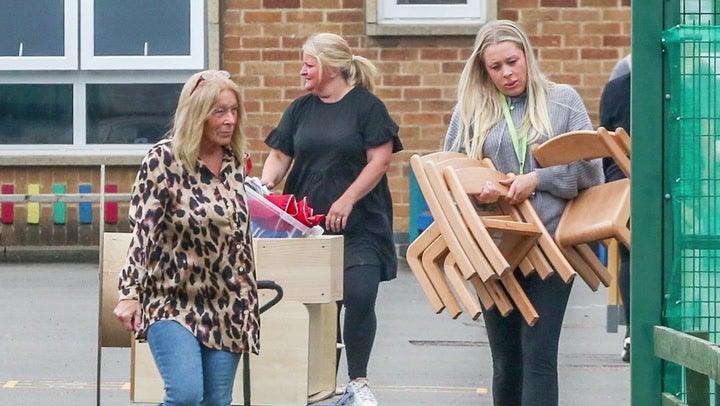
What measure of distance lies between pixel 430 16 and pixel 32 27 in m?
3.82

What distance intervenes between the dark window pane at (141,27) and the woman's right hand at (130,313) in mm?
10729

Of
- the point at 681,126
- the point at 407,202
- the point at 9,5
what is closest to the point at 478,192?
the point at 681,126

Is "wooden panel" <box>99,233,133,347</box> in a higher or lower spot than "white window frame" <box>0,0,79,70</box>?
lower

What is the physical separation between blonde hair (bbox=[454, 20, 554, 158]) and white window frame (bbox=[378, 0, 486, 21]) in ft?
32.0

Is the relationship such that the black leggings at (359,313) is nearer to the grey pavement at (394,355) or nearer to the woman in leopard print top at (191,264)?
the grey pavement at (394,355)

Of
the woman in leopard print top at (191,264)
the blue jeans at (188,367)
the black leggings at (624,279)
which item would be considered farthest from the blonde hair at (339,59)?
the blue jeans at (188,367)

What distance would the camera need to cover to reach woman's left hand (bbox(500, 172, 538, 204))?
19.1ft

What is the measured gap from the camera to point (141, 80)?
1617 cm

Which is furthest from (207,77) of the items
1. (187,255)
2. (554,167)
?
(554,167)

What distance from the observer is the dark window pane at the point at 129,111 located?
1619cm

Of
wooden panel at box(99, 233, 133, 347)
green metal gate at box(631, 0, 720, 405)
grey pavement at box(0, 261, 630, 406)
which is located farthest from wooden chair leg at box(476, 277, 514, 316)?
grey pavement at box(0, 261, 630, 406)

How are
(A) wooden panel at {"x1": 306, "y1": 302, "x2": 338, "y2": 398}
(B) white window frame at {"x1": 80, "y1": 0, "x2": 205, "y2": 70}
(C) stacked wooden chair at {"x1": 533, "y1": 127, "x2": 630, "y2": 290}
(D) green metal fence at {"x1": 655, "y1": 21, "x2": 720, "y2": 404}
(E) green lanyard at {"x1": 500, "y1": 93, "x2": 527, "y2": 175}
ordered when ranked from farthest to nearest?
(B) white window frame at {"x1": 80, "y1": 0, "x2": 205, "y2": 70} → (A) wooden panel at {"x1": 306, "y1": 302, "x2": 338, "y2": 398} → (E) green lanyard at {"x1": 500, "y1": 93, "x2": 527, "y2": 175} → (C) stacked wooden chair at {"x1": 533, "y1": 127, "x2": 630, "y2": 290} → (D) green metal fence at {"x1": 655, "y1": 21, "x2": 720, "y2": 404}

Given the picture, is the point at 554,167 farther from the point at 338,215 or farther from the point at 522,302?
the point at 338,215

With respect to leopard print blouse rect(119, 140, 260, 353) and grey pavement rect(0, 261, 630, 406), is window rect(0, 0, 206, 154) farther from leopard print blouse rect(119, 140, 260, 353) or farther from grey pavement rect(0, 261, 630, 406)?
leopard print blouse rect(119, 140, 260, 353)
